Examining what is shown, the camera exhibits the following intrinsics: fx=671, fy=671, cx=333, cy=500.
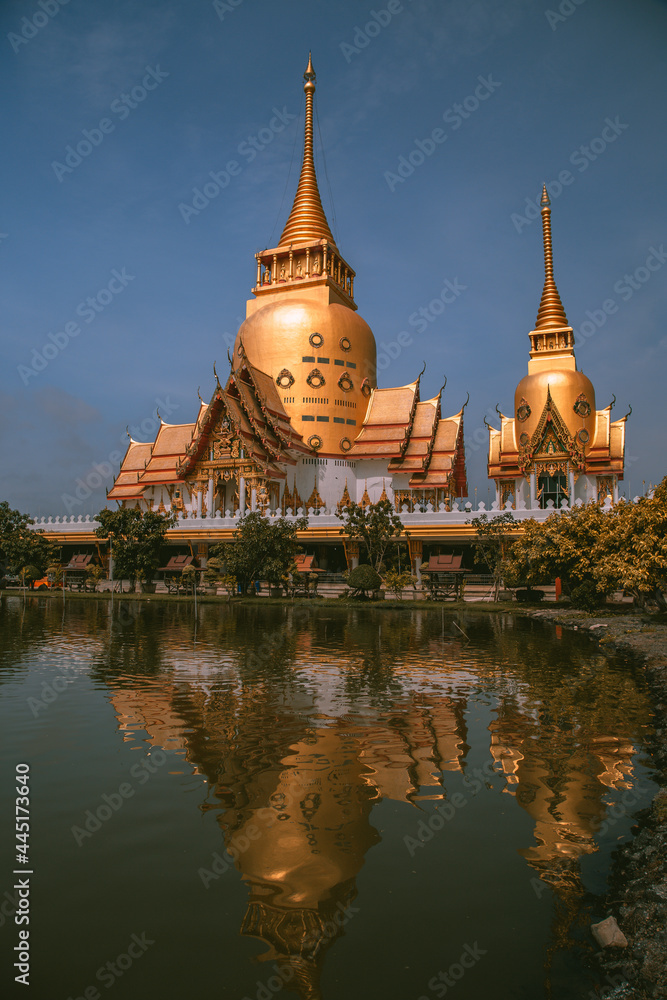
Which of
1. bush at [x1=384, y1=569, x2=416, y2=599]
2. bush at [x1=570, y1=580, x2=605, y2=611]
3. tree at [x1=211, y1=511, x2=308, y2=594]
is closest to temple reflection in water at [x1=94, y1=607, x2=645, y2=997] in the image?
bush at [x1=570, y1=580, x2=605, y2=611]

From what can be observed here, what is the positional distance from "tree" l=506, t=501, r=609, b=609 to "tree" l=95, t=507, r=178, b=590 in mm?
18697

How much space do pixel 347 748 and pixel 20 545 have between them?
36.9 meters

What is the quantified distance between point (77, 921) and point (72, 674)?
7.72 m

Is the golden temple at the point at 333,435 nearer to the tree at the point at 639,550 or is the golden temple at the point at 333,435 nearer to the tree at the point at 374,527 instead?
the tree at the point at 374,527

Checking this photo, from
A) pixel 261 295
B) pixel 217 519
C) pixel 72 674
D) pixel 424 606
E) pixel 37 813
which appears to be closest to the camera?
pixel 37 813

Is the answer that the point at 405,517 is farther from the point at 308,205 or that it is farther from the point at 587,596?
the point at 308,205

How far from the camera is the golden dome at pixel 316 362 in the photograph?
1651 inches

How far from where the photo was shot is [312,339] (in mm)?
42750

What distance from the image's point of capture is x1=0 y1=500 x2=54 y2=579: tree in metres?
39.2

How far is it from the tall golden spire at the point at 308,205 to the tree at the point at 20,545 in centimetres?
2592

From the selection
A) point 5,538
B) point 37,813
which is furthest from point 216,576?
point 37,813

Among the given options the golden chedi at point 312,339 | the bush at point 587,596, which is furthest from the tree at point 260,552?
the bush at point 587,596

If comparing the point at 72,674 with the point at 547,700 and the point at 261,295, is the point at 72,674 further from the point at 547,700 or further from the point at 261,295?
the point at 261,295

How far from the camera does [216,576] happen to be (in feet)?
110
